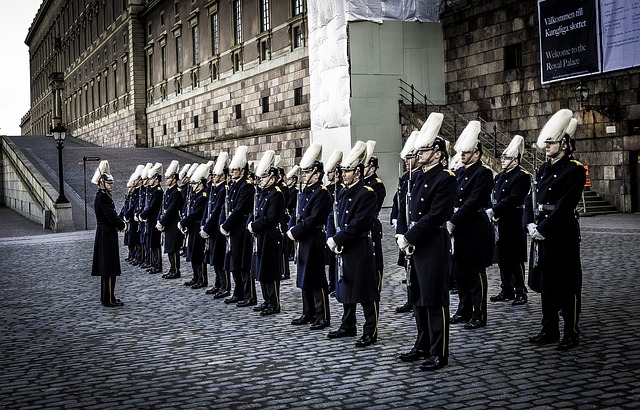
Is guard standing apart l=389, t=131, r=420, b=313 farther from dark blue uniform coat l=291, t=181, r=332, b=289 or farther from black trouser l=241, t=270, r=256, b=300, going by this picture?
black trouser l=241, t=270, r=256, b=300

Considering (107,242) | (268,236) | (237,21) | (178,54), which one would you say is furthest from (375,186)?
(178,54)

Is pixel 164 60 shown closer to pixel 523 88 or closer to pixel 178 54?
pixel 178 54

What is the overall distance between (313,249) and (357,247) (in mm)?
1026

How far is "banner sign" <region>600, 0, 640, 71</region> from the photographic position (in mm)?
19719

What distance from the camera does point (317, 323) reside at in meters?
8.20

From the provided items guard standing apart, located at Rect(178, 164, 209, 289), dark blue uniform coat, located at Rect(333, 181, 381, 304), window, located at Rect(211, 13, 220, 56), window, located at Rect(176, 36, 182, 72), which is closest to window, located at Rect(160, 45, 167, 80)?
window, located at Rect(176, 36, 182, 72)

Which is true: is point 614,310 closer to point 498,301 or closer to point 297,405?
point 498,301

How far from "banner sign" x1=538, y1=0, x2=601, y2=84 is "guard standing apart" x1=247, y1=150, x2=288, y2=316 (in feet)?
47.9

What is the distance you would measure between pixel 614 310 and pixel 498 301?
1443mm

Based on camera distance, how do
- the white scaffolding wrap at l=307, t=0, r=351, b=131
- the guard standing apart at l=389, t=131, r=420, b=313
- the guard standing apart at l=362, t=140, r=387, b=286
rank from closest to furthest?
1. the guard standing apart at l=389, t=131, r=420, b=313
2. the guard standing apart at l=362, t=140, r=387, b=286
3. the white scaffolding wrap at l=307, t=0, r=351, b=131

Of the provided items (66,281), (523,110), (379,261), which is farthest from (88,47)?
(379,261)

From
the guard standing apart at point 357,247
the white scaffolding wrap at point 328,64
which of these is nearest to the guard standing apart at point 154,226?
the guard standing apart at point 357,247

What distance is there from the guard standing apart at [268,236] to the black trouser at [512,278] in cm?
263

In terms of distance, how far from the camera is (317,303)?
27.2 ft
